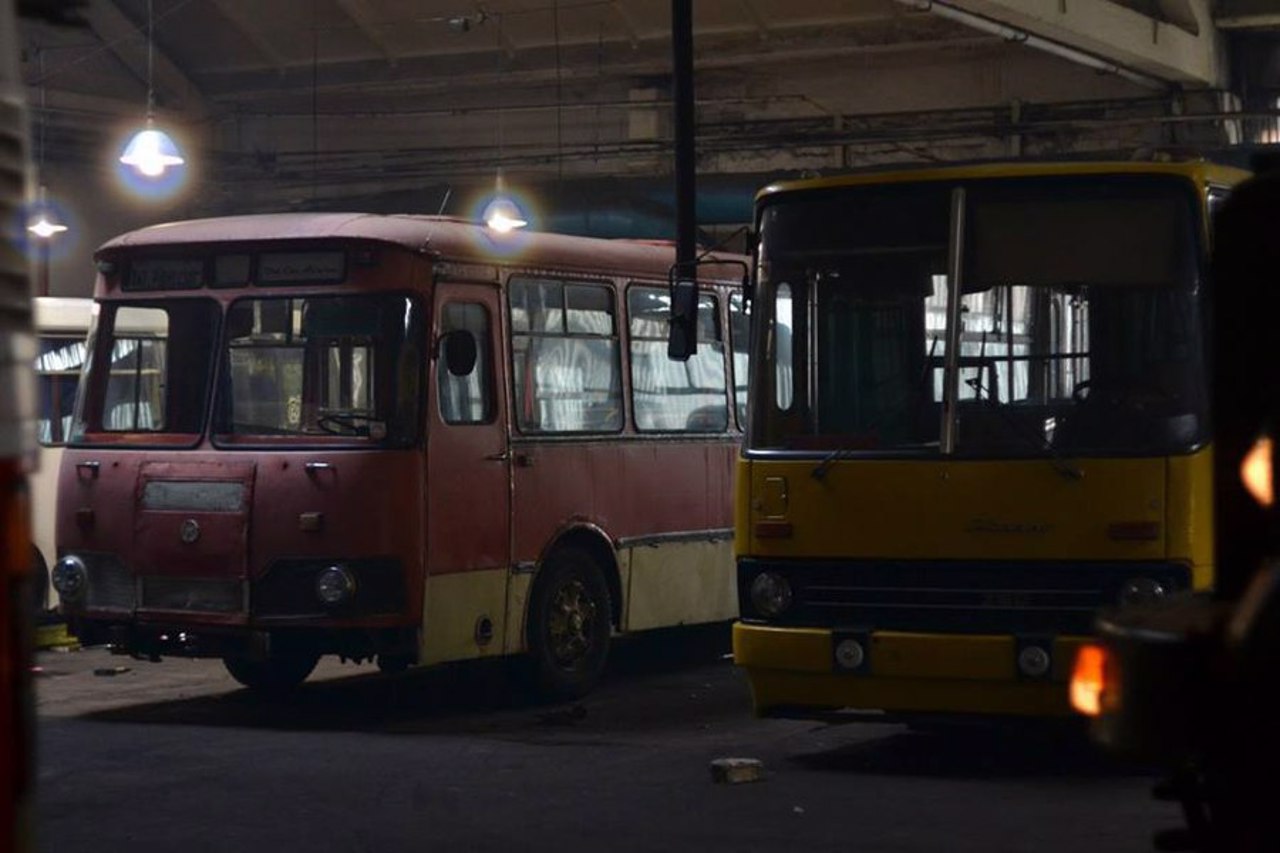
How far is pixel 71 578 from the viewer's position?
14609 millimetres

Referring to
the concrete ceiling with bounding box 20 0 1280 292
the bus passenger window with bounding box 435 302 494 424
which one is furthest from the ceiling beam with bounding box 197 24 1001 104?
the bus passenger window with bounding box 435 302 494 424

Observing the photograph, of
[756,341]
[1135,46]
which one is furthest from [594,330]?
[1135,46]

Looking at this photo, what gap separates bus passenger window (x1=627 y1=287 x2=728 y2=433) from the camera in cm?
1655

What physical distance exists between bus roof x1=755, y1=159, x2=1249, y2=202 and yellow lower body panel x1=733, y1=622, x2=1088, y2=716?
2.08m

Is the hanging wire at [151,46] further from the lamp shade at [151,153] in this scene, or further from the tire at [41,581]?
the tire at [41,581]

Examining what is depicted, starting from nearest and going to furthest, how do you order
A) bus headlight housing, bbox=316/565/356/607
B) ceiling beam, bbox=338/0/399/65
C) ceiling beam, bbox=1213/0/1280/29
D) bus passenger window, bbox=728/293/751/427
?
bus headlight housing, bbox=316/565/356/607 → bus passenger window, bbox=728/293/751/427 → ceiling beam, bbox=1213/0/1280/29 → ceiling beam, bbox=338/0/399/65

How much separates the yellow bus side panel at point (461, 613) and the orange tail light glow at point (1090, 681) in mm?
8733

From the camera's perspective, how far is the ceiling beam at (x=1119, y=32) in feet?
70.8

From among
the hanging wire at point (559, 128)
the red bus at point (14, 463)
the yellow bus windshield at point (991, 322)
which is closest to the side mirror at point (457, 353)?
the yellow bus windshield at point (991, 322)

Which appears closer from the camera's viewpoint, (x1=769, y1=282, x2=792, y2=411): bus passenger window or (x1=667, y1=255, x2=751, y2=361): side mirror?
(x1=769, y1=282, x2=792, y2=411): bus passenger window

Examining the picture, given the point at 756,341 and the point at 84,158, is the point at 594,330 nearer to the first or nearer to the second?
the point at 756,341

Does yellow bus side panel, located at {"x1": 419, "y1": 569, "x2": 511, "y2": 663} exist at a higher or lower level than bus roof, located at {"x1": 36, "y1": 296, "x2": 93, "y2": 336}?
lower

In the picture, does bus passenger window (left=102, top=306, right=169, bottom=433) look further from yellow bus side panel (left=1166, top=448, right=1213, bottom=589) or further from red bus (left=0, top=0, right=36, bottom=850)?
red bus (left=0, top=0, right=36, bottom=850)

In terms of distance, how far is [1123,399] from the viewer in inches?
453
